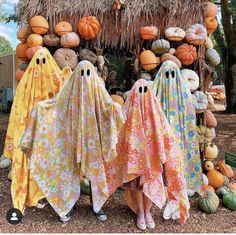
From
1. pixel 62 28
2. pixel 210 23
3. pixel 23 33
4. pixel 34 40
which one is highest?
pixel 210 23

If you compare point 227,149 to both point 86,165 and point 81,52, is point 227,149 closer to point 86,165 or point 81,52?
point 81,52

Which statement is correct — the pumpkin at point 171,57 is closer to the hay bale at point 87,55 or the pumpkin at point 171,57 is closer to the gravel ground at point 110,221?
the hay bale at point 87,55

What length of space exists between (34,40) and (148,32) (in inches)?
71.5

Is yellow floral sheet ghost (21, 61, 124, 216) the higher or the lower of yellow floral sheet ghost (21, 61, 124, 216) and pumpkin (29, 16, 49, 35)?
the lower

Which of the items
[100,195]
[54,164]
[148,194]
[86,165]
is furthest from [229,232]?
[54,164]

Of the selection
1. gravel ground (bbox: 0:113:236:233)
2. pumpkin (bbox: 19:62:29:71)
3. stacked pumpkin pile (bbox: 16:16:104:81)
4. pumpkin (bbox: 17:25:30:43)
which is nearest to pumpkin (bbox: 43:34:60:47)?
stacked pumpkin pile (bbox: 16:16:104:81)

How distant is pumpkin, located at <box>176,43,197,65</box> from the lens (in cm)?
562

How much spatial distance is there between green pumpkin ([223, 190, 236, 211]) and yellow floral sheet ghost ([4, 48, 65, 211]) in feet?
7.99

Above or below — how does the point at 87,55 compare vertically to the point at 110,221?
above

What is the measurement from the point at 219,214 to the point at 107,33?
3.32 meters

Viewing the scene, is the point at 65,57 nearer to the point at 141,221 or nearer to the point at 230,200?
the point at 141,221

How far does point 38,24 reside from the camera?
5602mm

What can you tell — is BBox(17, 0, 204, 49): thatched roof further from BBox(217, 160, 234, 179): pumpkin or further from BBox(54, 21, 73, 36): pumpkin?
BBox(217, 160, 234, 179): pumpkin

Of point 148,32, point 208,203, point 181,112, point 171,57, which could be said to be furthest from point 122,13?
point 208,203
